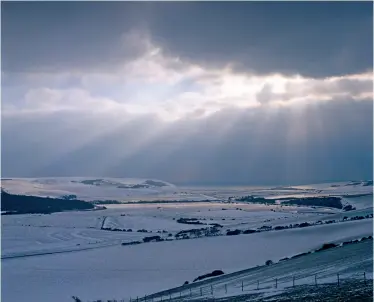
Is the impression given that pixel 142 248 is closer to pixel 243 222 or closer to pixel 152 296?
pixel 152 296

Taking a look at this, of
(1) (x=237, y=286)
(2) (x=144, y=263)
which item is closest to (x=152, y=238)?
(2) (x=144, y=263)

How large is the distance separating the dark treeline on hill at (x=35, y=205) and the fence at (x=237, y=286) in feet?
112

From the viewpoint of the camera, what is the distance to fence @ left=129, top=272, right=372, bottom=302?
17.3 metres

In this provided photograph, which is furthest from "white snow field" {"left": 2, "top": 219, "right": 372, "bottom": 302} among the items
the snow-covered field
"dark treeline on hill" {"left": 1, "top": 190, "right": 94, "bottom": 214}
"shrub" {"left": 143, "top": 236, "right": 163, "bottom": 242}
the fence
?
"dark treeline on hill" {"left": 1, "top": 190, "right": 94, "bottom": 214}

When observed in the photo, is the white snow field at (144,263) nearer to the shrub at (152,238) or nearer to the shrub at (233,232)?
the shrub at (233,232)

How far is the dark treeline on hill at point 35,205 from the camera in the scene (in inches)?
2039

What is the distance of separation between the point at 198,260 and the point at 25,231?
1524cm

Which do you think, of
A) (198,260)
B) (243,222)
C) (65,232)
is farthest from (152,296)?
(243,222)

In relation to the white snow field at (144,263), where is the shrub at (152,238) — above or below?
above

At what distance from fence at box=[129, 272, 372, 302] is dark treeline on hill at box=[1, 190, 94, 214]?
34170 mm

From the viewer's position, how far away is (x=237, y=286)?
61.6 feet

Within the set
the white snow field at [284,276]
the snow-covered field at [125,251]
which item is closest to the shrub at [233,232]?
the snow-covered field at [125,251]

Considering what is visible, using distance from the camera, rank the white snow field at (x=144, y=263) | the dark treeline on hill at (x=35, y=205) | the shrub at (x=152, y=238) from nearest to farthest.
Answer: the white snow field at (x=144, y=263), the shrub at (x=152, y=238), the dark treeline on hill at (x=35, y=205)

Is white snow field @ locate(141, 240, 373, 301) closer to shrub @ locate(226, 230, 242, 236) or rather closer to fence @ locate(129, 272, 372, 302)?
fence @ locate(129, 272, 372, 302)
